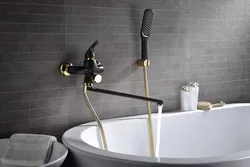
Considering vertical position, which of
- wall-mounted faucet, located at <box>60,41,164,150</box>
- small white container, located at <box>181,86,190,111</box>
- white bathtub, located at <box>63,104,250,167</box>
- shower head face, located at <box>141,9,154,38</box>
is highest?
shower head face, located at <box>141,9,154,38</box>

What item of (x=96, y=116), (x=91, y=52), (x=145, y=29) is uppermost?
(x=145, y=29)

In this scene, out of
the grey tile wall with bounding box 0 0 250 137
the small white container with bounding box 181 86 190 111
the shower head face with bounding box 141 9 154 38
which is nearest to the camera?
the grey tile wall with bounding box 0 0 250 137

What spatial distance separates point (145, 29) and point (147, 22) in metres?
0.05

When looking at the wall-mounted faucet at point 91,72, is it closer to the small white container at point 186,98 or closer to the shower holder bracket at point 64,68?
the shower holder bracket at point 64,68

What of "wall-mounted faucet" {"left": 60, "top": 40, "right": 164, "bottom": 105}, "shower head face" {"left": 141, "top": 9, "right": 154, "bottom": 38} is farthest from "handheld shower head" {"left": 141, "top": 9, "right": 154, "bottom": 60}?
"wall-mounted faucet" {"left": 60, "top": 40, "right": 164, "bottom": 105}

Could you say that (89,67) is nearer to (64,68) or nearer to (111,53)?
(64,68)

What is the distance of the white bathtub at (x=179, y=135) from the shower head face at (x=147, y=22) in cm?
57

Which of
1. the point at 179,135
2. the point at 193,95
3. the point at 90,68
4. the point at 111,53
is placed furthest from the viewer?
the point at 193,95

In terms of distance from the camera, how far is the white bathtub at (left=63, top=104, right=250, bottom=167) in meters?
2.17

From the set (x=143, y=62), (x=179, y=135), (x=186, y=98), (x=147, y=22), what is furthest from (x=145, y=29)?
(x=179, y=135)

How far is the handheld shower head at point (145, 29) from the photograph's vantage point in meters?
2.46

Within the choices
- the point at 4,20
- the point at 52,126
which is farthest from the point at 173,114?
the point at 4,20

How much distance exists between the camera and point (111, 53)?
2.46 m

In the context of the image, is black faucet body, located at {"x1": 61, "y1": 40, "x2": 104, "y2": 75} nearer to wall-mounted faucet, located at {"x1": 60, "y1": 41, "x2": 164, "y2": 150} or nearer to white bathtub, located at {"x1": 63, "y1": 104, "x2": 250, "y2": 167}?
wall-mounted faucet, located at {"x1": 60, "y1": 41, "x2": 164, "y2": 150}
